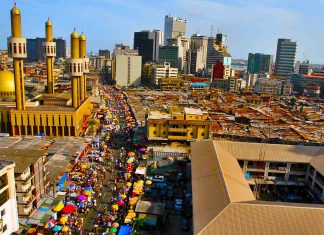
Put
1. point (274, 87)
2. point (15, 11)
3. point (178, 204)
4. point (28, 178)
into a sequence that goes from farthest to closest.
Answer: point (274, 87)
point (15, 11)
point (178, 204)
point (28, 178)

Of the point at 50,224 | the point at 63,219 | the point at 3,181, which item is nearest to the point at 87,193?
the point at 63,219

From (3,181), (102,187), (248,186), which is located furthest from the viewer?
(102,187)

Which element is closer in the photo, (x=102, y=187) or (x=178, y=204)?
(x=178, y=204)

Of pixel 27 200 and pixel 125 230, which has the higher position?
pixel 27 200

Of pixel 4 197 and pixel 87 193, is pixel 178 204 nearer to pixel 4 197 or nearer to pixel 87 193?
pixel 87 193

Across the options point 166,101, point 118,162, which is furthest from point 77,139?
point 166,101

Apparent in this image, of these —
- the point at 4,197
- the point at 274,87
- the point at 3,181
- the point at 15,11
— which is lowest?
the point at 274,87

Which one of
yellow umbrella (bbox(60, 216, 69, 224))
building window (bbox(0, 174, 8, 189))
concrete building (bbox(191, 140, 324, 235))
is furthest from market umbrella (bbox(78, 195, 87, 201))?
concrete building (bbox(191, 140, 324, 235))
